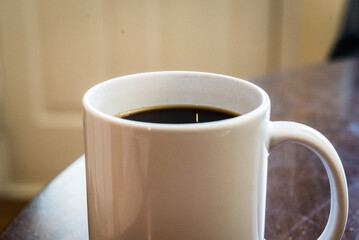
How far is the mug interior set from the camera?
1.16 feet

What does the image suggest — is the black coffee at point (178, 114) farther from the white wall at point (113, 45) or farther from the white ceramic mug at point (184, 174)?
the white wall at point (113, 45)

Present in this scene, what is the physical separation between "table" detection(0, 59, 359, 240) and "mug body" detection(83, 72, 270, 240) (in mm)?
125

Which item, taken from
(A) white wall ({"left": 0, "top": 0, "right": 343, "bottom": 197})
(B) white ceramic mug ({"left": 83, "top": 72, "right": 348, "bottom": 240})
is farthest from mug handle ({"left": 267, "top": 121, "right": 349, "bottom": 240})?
(A) white wall ({"left": 0, "top": 0, "right": 343, "bottom": 197})

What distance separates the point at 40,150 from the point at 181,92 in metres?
1.35

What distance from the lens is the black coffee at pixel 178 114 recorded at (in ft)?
1.19

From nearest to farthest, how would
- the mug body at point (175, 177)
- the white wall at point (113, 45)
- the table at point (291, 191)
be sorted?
1. the mug body at point (175, 177)
2. the table at point (291, 191)
3. the white wall at point (113, 45)

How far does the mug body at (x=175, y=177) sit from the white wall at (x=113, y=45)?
1198 mm

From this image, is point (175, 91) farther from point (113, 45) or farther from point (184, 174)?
point (113, 45)

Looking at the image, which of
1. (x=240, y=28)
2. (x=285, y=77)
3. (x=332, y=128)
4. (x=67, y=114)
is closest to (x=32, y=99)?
(x=67, y=114)

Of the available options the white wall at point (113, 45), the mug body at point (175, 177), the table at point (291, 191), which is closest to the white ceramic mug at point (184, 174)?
the mug body at point (175, 177)

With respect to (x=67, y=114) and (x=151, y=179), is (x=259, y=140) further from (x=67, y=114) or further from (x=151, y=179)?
(x=67, y=114)

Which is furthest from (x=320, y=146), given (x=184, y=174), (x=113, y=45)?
(x=113, y=45)

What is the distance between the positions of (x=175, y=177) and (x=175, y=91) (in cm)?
11

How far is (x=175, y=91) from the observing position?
0.38 m
